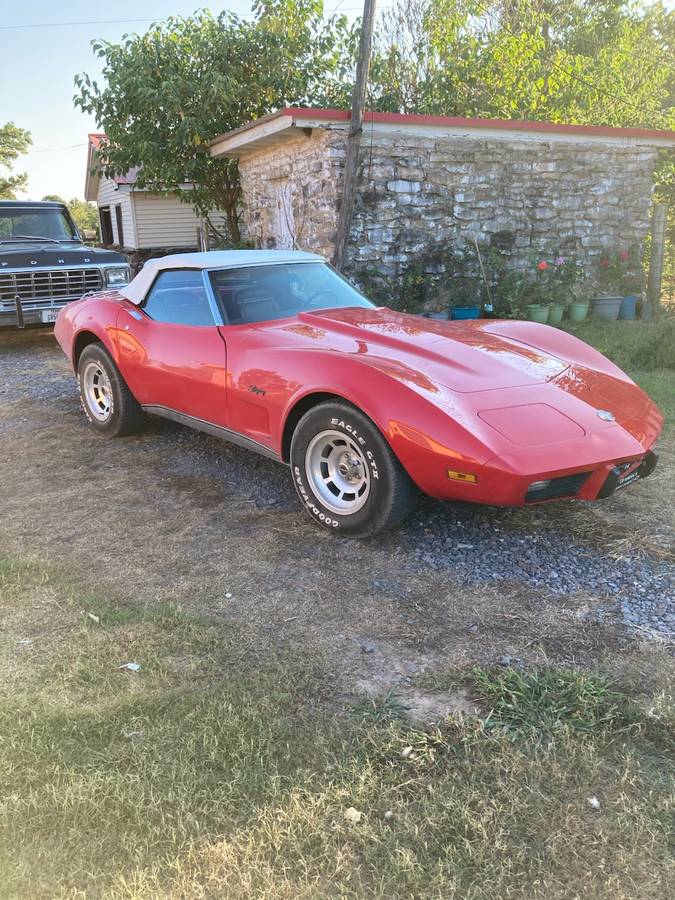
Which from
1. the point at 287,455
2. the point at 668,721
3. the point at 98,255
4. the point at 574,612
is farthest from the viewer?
the point at 98,255

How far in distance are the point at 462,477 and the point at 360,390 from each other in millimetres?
644

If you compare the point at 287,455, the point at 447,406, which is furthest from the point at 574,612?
the point at 287,455

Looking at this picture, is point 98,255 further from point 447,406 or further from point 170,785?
point 170,785

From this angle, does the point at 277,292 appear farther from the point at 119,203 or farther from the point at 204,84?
the point at 119,203

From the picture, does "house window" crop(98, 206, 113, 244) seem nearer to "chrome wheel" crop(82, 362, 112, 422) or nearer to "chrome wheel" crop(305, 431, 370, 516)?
"chrome wheel" crop(82, 362, 112, 422)

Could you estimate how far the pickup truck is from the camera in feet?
27.8

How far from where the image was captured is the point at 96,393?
218 inches

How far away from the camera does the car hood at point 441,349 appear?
11.3 feet

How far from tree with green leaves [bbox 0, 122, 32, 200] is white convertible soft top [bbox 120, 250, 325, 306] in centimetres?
4184

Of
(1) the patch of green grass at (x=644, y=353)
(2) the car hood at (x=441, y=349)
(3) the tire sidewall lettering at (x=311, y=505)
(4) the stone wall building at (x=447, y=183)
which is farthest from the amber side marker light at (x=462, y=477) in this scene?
(4) the stone wall building at (x=447, y=183)

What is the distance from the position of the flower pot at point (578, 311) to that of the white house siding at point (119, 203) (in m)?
16.6

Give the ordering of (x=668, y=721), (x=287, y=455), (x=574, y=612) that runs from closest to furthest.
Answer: (x=668, y=721), (x=574, y=612), (x=287, y=455)

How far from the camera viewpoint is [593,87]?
15539mm

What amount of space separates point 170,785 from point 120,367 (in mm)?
3511
